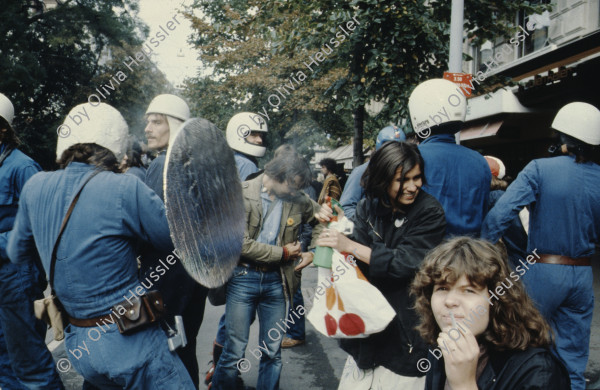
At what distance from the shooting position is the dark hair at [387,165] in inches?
83.4

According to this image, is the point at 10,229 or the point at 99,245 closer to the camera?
the point at 99,245

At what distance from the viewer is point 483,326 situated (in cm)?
147

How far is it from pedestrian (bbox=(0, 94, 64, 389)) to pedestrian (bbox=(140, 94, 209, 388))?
869 millimetres

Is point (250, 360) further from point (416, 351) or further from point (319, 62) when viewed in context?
point (319, 62)

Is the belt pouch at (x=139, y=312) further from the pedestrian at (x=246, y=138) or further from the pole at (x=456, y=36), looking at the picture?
the pole at (x=456, y=36)

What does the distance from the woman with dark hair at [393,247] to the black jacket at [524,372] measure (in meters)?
0.60

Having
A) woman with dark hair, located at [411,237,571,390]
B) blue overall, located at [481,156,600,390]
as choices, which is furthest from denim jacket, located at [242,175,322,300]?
woman with dark hair, located at [411,237,571,390]

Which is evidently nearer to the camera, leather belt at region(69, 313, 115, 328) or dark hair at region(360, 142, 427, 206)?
leather belt at region(69, 313, 115, 328)

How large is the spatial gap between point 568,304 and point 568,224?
507mm

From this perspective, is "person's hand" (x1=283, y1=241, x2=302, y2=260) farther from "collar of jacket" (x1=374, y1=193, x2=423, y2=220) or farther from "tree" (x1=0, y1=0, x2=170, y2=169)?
"tree" (x1=0, y1=0, x2=170, y2=169)

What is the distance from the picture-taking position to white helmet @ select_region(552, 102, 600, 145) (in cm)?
286

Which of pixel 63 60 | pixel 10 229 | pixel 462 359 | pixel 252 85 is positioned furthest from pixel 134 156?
pixel 63 60

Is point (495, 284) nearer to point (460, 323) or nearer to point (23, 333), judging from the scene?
point (460, 323)

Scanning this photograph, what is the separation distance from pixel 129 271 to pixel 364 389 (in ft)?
3.78
